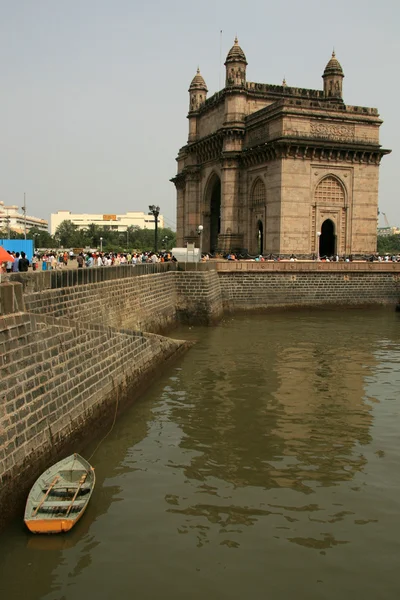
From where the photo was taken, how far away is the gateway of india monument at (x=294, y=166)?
3238cm

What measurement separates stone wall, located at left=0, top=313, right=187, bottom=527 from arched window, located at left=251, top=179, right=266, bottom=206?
2471 centimetres

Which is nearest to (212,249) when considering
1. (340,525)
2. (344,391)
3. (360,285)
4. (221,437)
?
(360,285)

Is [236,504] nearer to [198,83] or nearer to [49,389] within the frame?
[49,389]

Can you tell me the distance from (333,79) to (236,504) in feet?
125

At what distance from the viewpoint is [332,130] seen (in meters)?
33.1

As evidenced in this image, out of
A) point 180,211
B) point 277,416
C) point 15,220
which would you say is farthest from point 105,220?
point 277,416

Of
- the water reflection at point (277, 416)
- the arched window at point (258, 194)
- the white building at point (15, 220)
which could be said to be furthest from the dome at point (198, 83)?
the white building at point (15, 220)

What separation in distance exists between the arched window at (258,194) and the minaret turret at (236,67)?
6391 mm

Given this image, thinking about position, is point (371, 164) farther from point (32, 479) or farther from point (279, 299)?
point (32, 479)

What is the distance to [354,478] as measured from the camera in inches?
320

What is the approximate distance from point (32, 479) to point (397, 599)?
13.9ft

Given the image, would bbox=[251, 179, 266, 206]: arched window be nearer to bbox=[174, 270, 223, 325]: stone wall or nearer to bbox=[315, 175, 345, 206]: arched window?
bbox=[315, 175, 345, 206]: arched window

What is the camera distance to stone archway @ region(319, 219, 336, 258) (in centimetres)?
3497

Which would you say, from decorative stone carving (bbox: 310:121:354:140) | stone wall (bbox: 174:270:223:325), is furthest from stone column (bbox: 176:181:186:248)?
stone wall (bbox: 174:270:223:325)
